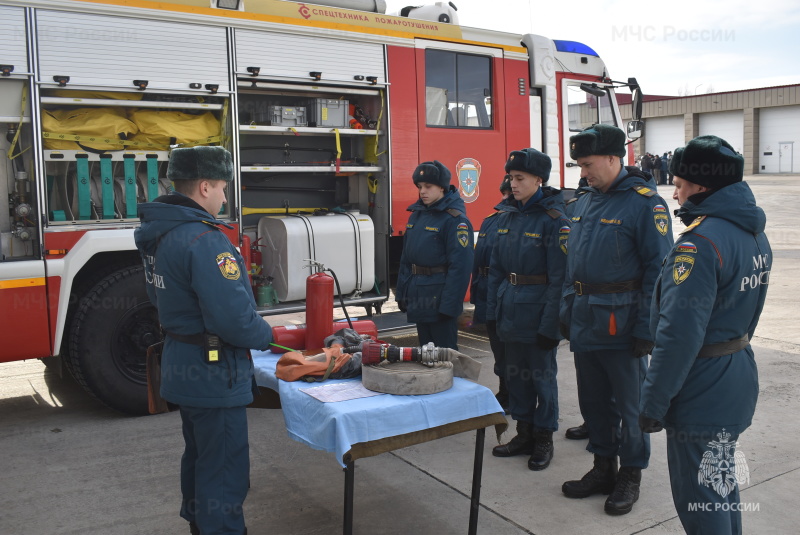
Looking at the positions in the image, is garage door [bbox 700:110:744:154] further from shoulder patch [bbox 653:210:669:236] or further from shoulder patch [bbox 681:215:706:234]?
shoulder patch [bbox 681:215:706:234]

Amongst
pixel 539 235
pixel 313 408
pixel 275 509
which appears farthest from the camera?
pixel 539 235

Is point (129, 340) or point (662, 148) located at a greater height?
point (662, 148)

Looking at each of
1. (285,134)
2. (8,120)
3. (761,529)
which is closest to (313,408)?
(761,529)

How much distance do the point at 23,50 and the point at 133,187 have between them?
1.17m

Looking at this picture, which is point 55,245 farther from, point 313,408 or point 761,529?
point 761,529

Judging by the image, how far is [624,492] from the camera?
386 centimetres

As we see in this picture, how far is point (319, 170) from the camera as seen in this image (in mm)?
6469

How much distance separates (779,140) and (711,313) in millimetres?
43842

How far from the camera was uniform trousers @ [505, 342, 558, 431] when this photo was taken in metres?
4.52

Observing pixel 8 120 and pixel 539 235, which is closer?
pixel 539 235

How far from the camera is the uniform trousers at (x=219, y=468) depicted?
3039 millimetres

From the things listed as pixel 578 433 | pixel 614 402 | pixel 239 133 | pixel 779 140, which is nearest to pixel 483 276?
pixel 578 433

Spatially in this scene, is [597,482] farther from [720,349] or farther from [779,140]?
[779,140]

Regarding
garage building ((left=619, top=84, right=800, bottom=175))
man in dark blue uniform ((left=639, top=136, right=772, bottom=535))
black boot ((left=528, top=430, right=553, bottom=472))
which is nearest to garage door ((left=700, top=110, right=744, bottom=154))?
garage building ((left=619, top=84, right=800, bottom=175))
